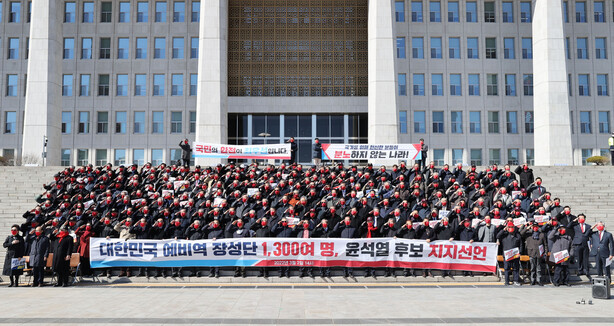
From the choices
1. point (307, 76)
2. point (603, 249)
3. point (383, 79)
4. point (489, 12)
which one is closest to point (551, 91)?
point (383, 79)

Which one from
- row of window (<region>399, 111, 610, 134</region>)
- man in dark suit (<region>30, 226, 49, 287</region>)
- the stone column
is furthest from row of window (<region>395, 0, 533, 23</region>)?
man in dark suit (<region>30, 226, 49, 287</region>)

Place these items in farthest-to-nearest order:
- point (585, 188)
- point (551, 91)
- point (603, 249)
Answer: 1. point (551, 91)
2. point (585, 188)
3. point (603, 249)

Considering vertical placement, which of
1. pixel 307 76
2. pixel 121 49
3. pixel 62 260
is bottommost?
pixel 62 260

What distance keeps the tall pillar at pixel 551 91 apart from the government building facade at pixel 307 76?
880cm

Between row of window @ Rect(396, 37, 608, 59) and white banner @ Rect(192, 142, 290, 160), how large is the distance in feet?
73.3

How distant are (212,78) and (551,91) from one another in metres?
23.7

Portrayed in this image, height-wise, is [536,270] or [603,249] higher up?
A: [603,249]

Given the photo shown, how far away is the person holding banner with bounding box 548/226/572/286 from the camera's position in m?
15.6

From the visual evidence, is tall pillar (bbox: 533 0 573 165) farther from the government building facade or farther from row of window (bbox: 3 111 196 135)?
row of window (bbox: 3 111 196 135)

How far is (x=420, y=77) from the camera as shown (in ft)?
156

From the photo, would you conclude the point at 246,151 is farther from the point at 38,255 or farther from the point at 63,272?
the point at 38,255

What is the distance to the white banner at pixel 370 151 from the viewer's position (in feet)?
95.4

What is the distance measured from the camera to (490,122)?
47875mm
